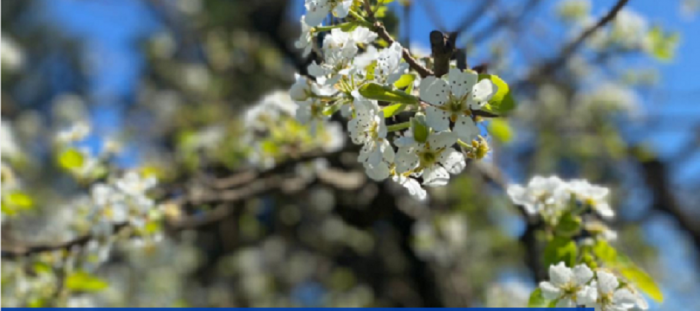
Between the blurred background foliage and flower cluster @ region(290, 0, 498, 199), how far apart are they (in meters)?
0.21

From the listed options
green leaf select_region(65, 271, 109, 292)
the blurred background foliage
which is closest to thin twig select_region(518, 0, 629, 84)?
the blurred background foliage

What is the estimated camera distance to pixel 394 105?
922 mm

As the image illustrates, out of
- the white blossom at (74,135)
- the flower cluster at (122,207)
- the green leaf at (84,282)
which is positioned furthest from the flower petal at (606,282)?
the white blossom at (74,135)

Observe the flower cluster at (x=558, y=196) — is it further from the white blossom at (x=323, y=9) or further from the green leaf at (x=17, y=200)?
the green leaf at (x=17, y=200)

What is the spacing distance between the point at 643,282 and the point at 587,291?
25cm

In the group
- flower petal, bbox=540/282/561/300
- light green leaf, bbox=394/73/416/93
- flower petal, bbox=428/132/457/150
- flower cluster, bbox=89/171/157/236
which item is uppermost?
flower cluster, bbox=89/171/157/236

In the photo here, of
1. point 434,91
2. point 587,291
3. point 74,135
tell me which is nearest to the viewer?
point 434,91

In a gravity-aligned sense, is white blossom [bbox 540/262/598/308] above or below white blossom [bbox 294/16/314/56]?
below

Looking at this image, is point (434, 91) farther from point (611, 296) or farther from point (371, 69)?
point (611, 296)

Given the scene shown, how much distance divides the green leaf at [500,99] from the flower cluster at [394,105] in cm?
1

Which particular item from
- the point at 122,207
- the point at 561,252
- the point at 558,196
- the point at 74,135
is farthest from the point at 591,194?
the point at 74,135

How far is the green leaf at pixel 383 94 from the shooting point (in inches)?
34.4

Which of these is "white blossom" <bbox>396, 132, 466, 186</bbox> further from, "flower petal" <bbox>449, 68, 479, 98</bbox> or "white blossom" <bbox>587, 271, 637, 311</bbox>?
"white blossom" <bbox>587, 271, 637, 311</bbox>

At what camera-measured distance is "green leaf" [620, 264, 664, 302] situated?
1.26m
